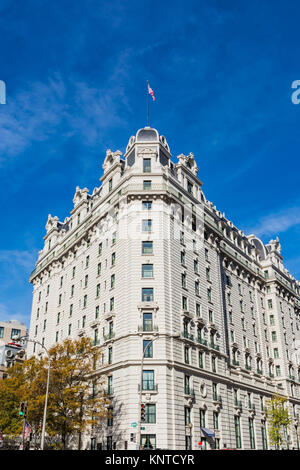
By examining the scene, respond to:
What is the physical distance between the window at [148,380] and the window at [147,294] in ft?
23.0

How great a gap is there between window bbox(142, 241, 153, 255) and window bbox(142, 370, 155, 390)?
1224cm

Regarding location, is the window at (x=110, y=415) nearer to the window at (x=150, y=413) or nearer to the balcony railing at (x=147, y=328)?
the window at (x=150, y=413)

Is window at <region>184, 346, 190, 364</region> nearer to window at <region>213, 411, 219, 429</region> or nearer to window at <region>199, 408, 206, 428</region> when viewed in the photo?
window at <region>199, 408, 206, 428</region>

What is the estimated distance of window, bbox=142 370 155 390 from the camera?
38.2 meters

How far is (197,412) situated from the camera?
40.9 meters

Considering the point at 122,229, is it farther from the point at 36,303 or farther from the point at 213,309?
the point at 36,303

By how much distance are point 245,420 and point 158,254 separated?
23.4 metres

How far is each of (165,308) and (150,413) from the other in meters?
9.73

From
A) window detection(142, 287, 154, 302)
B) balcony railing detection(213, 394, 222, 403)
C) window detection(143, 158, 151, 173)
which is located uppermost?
window detection(143, 158, 151, 173)

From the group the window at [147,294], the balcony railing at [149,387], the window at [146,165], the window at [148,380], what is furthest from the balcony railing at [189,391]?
the window at [146,165]

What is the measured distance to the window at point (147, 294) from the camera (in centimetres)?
4219

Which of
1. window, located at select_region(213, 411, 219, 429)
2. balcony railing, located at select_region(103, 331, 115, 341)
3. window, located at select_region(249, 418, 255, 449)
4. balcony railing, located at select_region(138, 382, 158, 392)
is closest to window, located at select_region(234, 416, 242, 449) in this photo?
window, located at select_region(249, 418, 255, 449)
